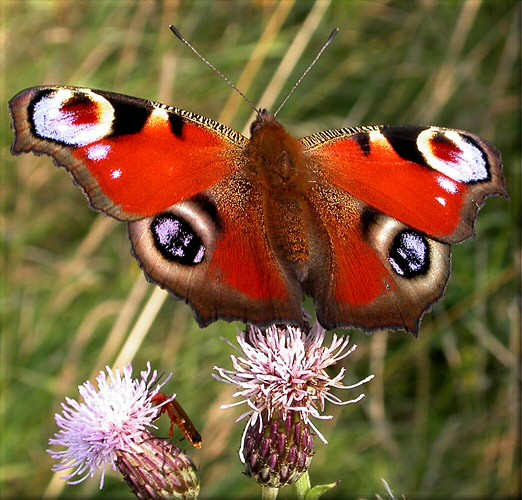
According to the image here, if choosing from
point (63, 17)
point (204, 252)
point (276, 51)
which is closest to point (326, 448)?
point (204, 252)

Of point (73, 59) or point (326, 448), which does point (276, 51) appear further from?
point (326, 448)

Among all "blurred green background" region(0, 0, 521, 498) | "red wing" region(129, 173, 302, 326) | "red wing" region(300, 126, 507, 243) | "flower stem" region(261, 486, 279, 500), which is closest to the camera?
"red wing" region(129, 173, 302, 326)

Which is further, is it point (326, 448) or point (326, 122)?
point (326, 122)

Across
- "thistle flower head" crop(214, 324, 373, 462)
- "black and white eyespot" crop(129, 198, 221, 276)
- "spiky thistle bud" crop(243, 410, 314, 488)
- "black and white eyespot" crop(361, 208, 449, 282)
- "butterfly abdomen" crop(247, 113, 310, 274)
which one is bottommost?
"spiky thistle bud" crop(243, 410, 314, 488)

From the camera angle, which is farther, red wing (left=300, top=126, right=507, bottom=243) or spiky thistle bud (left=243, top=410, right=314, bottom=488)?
red wing (left=300, top=126, right=507, bottom=243)

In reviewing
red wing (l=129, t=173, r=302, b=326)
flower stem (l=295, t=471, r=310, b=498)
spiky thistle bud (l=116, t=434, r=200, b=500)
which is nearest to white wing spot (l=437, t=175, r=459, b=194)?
red wing (l=129, t=173, r=302, b=326)

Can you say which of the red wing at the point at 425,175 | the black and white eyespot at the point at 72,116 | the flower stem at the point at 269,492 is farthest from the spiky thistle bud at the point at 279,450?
the black and white eyespot at the point at 72,116

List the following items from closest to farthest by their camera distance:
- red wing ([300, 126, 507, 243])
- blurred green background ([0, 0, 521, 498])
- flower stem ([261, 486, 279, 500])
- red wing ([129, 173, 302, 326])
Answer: red wing ([129, 173, 302, 326]) → flower stem ([261, 486, 279, 500]) → red wing ([300, 126, 507, 243]) → blurred green background ([0, 0, 521, 498])

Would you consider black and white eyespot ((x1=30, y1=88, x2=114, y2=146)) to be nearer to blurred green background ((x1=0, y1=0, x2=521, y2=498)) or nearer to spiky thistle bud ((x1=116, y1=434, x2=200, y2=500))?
spiky thistle bud ((x1=116, y1=434, x2=200, y2=500))
